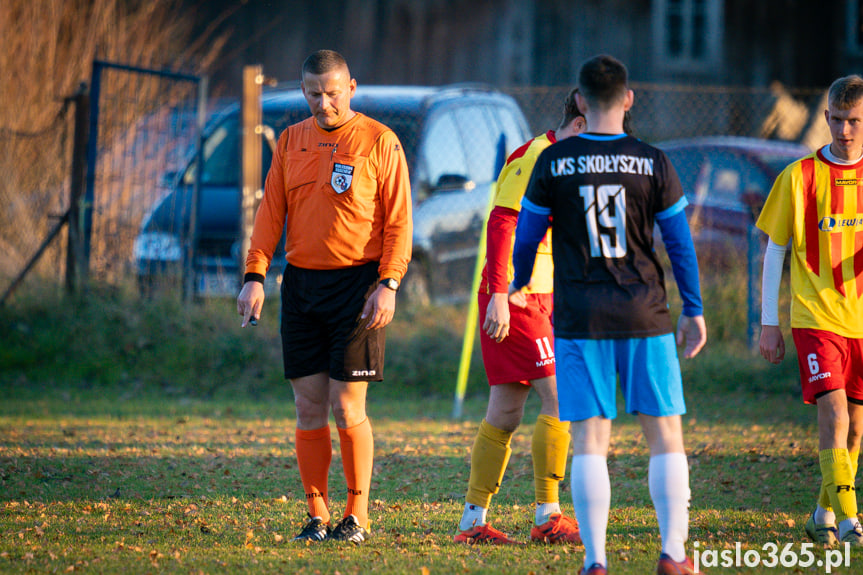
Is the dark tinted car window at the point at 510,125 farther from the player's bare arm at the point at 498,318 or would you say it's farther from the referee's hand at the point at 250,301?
the player's bare arm at the point at 498,318

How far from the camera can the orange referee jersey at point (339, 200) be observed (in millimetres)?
4465

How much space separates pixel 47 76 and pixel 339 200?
970cm

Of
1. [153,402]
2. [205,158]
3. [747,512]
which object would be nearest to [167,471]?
[153,402]

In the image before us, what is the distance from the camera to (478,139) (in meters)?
10.6

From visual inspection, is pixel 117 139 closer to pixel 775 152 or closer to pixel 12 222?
pixel 12 222

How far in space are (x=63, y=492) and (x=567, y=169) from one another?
3.64m

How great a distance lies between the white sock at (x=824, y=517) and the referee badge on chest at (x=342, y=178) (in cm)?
274

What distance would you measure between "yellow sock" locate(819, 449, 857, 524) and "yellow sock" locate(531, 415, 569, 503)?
1235mm

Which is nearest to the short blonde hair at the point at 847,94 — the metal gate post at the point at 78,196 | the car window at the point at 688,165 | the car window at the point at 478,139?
the car window at the point at 478,139

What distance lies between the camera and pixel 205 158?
10.6m

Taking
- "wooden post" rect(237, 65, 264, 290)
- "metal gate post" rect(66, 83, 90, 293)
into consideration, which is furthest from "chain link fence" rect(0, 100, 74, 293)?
"wooden post" rect(237, 65, 264, 290)

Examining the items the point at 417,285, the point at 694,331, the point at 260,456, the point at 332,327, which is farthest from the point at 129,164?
the point at 694,331

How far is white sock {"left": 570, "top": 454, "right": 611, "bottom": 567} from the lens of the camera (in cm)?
357

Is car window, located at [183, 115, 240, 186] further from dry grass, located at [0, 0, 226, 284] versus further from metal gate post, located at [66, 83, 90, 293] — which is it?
dry grass, located at [0, 0, 226, 284]
